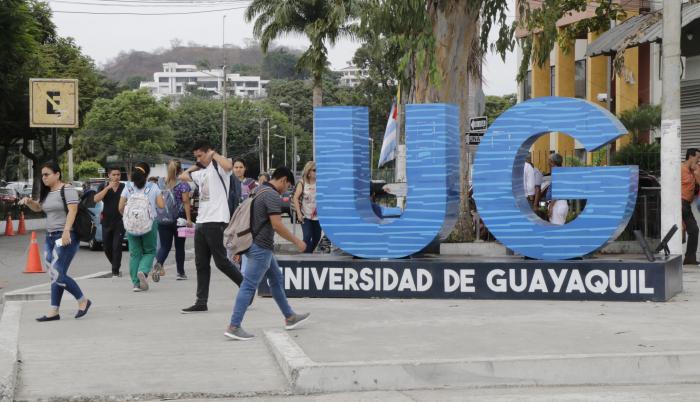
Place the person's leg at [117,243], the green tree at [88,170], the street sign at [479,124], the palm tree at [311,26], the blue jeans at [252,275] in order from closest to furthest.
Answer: the blue jeans at [252,275], the person's leg at [117,243], the street sign at [479,124], the palm tree at [311,26], the green tree at [88,170]

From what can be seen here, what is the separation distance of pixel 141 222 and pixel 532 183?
7.21 meters

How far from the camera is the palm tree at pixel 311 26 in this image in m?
38.3

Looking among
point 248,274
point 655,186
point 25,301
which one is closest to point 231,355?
point 248,274

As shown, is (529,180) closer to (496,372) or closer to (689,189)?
(689,189)

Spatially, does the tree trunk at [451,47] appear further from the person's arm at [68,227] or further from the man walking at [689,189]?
the person's arm at [68,227]

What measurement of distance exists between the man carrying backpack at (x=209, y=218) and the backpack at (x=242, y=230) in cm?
166

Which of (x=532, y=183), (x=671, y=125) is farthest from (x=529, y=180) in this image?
(x=671, y=125)

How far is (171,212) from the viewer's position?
1452cm

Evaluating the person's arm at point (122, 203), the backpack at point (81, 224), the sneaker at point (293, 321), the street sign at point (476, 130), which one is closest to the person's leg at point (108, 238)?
the person's arm at point (122, 203)

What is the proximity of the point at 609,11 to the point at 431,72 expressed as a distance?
A: 8.38 meters

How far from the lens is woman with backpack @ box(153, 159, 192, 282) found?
14.5m

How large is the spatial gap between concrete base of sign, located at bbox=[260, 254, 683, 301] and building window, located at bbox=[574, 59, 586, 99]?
3016 cm

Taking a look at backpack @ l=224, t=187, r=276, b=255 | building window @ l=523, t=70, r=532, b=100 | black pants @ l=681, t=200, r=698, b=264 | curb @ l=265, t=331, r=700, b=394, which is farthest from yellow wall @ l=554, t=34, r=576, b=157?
curb @ l=265, t=331, r=700, b=394

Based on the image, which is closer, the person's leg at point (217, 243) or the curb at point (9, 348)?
the curb at point (9, 348)
